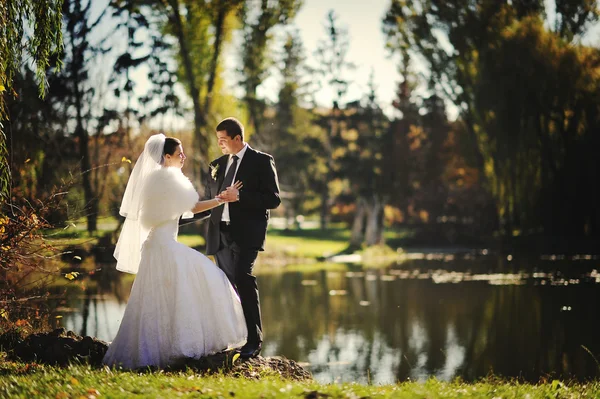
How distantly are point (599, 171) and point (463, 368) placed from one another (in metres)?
15.9

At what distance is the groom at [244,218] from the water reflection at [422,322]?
2.05 meters

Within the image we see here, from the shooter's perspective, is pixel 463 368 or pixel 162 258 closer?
pixel 162 258

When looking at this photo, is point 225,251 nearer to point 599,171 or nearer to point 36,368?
point 36,368

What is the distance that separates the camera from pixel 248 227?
8.02 metres

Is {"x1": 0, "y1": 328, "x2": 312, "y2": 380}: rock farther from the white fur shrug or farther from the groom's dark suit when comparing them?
the white fur shrug

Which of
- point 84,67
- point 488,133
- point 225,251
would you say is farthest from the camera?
point 488,133

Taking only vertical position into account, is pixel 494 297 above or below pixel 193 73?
below

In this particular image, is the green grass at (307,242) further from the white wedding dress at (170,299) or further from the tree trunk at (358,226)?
the white wedding dress at (170,299)

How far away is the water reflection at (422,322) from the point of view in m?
11.0

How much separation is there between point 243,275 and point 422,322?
752 centimetres

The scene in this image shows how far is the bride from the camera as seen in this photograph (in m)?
7.43

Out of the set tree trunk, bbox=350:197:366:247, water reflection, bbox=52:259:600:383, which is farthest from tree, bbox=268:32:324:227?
water reflection, bbox=52:259:600:383

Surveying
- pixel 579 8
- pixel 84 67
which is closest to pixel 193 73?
pixel 84 67

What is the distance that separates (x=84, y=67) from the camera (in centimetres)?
2136
